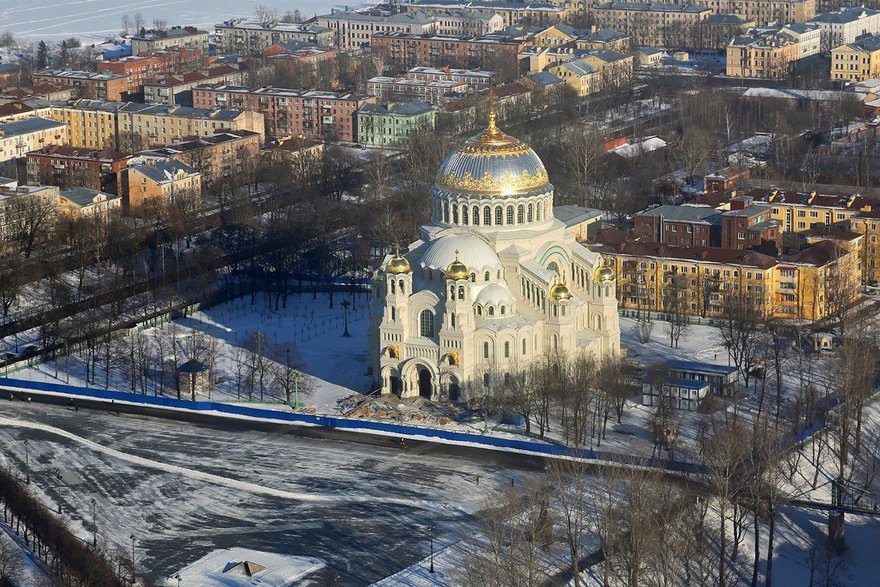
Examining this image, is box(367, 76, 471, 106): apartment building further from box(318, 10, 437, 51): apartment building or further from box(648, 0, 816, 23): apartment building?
box(648, 0, 816, 23): apartment building

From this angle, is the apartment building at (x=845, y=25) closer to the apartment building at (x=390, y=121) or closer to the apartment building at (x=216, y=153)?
the apartment building at (x=390, y=121)

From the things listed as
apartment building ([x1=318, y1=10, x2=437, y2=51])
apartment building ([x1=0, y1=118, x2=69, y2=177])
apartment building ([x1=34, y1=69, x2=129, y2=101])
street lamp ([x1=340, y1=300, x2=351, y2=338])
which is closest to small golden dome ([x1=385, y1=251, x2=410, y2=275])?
street lamp ([x1=340, y1=300, x2=351, y2=338])

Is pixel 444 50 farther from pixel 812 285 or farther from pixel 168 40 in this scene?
pixel 812 285

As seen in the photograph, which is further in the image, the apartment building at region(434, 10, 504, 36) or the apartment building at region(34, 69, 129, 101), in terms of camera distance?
the apartment building at region(434, 10, 504, 36)

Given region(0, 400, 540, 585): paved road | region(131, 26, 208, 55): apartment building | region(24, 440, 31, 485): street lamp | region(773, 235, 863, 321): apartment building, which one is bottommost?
region(0, 400, 540, 585): paved road

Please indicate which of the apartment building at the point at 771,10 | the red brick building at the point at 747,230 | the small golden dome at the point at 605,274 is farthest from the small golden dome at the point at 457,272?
the apartment building at the point at 771,10

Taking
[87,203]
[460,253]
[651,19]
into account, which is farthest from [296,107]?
[460,253]
